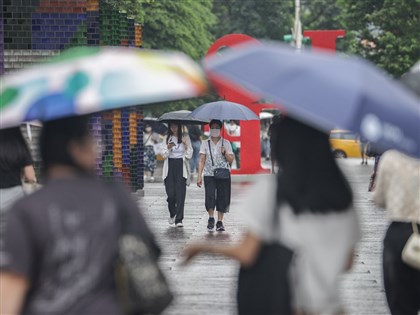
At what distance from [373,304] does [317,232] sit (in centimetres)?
581

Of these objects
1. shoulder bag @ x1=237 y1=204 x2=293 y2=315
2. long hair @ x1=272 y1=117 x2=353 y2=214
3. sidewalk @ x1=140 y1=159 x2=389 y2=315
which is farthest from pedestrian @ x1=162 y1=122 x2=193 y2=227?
shoulder bag @ x1=237 y1=204 x2=293 y2=315

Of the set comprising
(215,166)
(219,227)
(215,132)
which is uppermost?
(215,132)

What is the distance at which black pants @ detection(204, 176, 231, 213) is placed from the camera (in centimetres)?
1772

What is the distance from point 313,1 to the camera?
70188 millimetres

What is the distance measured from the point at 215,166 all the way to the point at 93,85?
42.3ft

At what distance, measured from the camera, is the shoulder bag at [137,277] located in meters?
4.74

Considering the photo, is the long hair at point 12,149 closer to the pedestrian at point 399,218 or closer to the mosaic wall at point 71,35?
the pedestrian at point 399,218

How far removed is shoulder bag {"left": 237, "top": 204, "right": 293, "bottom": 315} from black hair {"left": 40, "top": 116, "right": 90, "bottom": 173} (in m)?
0.90

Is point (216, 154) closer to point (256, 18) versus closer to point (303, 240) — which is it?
point (303, 240)

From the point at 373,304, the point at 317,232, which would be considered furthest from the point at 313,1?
the point at 317,232

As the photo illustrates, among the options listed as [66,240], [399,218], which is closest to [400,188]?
[399,218]

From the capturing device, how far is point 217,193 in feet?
58.4

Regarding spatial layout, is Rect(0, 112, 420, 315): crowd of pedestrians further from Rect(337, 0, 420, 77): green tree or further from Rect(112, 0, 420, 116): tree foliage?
Rect(337, 0, 420, 77): green tree

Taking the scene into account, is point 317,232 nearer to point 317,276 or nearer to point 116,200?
point 317,276
